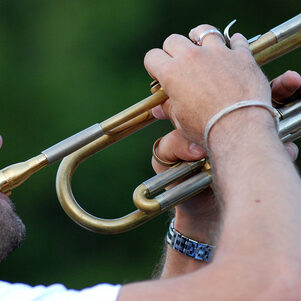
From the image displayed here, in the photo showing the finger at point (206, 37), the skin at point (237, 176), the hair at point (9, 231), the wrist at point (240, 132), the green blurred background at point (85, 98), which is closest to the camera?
the skin at point (237, 176)

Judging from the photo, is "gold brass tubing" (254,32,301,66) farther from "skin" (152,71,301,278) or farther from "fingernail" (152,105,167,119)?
"fingernail" (152,105,167,119)

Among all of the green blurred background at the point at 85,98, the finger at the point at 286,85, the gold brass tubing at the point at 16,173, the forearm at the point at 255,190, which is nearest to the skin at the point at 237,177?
the forearm at the point at 255,190

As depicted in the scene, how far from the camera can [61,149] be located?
2021 mm

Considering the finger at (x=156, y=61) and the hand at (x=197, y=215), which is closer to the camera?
the finger at (x=156, y=61)

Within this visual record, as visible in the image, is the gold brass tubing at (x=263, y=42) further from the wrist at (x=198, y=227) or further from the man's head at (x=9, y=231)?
the man's head at (x=9, y=231)

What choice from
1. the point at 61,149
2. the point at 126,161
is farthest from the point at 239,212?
the point at 126,161

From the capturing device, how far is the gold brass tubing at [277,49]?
6.63ft

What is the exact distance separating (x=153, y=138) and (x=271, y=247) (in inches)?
216

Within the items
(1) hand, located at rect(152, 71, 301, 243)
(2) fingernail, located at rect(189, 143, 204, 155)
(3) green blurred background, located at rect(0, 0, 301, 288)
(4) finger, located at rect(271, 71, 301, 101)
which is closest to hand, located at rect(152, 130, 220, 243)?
(1) hand, located at rect(152, 71, 301, 243)

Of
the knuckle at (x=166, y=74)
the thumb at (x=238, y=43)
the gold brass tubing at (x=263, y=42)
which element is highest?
the knuckle at (x=166, y=74)

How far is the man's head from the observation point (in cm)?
176

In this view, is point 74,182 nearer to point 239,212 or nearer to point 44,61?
point 44,61

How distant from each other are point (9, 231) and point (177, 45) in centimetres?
59

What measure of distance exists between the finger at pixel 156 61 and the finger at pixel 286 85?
0.43 m
